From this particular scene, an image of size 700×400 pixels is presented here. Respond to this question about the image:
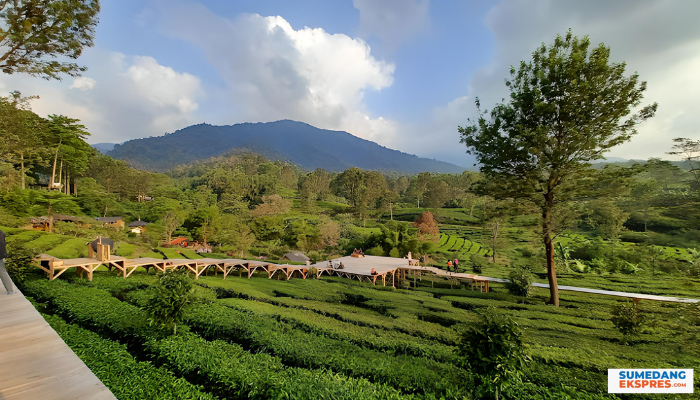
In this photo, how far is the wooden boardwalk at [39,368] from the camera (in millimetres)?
3010

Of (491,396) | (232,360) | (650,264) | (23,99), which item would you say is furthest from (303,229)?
(650,264)

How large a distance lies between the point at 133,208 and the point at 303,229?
2831 cm

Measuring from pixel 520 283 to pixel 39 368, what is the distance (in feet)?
55.1

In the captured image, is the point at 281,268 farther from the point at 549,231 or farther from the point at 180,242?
the point at 180,242

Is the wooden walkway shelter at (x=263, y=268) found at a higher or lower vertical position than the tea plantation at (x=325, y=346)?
lower

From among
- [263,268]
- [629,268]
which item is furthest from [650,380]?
[629,268]

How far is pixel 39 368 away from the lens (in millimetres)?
3559

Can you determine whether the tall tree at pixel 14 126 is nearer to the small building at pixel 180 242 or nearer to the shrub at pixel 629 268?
the small building at pixel 180 242

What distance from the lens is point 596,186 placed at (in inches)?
426

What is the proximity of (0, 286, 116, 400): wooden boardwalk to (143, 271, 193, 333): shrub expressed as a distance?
5.91 ft

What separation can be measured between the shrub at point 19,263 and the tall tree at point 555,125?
19.9 metres

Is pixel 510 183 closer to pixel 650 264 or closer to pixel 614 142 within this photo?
pixel 614 142

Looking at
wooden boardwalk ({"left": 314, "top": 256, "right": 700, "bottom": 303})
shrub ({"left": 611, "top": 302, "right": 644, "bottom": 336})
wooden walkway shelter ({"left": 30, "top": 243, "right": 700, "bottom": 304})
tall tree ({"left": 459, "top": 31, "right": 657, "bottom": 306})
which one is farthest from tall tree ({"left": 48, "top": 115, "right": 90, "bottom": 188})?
shrub ({"left": 611, "top": 302, "right": 644, "bottom": 336})

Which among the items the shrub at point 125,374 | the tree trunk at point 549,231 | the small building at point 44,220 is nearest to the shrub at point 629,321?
the tree trunk at point 549,231
